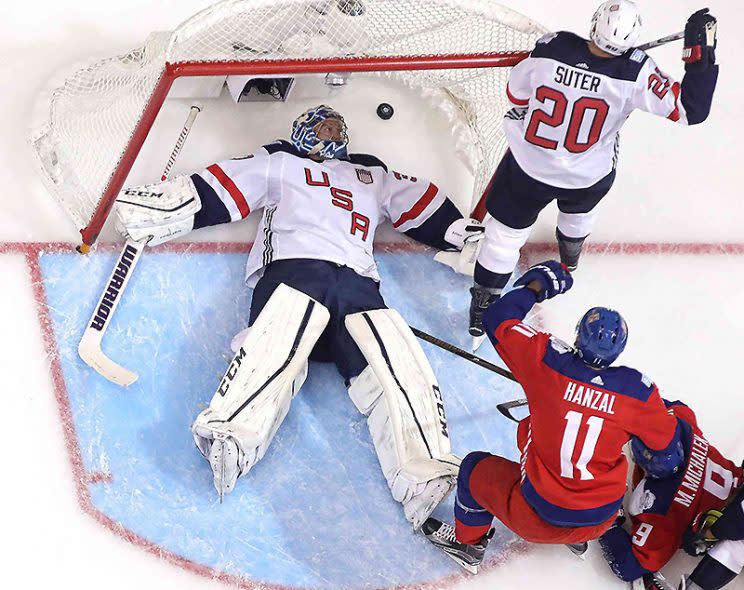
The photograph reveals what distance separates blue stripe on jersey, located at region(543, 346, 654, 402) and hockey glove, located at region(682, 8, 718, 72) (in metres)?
0.77

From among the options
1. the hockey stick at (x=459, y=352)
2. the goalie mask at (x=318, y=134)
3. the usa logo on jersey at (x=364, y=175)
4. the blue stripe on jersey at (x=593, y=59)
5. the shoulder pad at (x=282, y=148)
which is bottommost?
the hockey stick at (x=459, y=352)

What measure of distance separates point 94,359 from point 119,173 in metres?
0.52

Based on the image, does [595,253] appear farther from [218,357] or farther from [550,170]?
[218,357]

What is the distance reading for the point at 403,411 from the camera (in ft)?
10.1

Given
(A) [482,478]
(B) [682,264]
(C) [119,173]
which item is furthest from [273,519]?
(B) [682,264]

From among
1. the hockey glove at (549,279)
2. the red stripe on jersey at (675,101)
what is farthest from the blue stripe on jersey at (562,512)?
the red stripe on jersey at (675,101)

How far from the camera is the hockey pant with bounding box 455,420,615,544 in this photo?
9.01 ft

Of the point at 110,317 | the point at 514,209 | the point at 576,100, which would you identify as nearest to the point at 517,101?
the point at 576,100

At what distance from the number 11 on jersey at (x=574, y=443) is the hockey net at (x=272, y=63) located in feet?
3.25

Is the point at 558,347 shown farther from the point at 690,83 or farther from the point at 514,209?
the point at 690,83

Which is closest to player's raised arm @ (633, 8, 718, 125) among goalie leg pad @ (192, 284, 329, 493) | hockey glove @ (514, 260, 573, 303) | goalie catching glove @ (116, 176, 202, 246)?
hockey glove @ (514, 260, 573, 303)

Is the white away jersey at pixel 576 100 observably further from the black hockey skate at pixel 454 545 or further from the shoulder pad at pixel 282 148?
the black hockey skate at pixel 454 545

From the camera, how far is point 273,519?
3.05 meters

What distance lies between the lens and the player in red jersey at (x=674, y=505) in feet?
9.67
